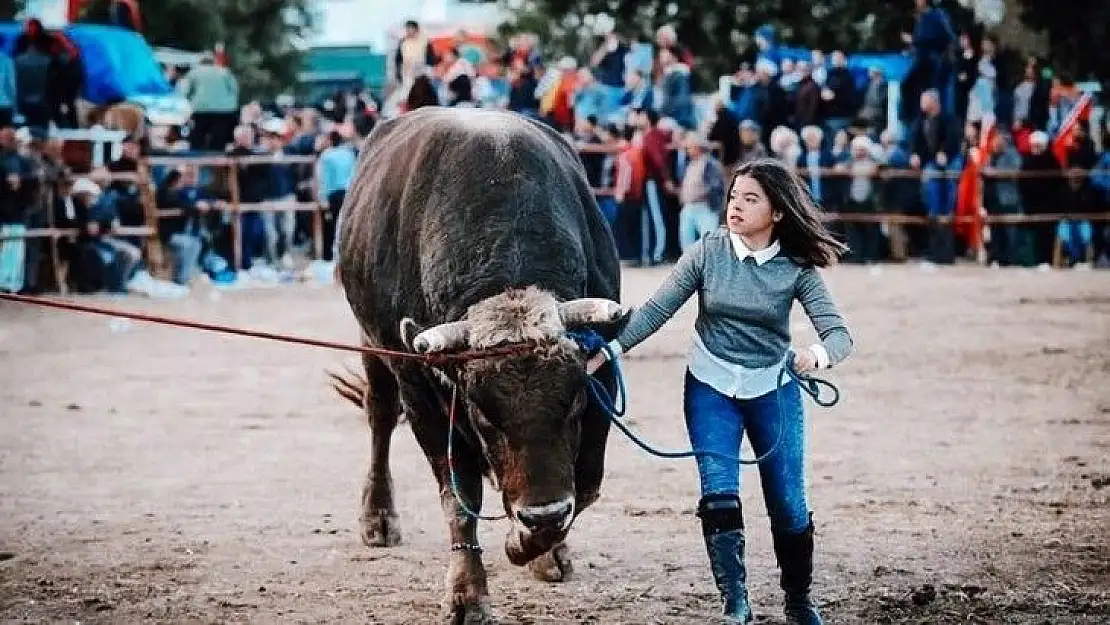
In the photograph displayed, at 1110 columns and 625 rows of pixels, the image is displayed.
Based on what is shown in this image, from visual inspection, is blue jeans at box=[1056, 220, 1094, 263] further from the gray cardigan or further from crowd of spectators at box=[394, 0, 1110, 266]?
the gray cardigan

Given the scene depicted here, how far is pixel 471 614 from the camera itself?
20.0 feet

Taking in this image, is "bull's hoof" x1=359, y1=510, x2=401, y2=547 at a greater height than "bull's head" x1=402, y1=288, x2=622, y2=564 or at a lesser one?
lesser

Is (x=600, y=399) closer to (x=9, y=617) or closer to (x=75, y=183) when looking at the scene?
(x=9, y=617)

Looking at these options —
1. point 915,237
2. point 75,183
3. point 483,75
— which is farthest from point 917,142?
point 75,183

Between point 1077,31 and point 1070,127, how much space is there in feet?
30.3

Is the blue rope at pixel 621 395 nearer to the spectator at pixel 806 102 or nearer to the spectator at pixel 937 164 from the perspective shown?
the spectator at pixel 937 164

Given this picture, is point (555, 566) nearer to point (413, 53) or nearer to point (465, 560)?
point (465, 560)

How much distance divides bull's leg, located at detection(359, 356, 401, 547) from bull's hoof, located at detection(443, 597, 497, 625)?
1473 mm

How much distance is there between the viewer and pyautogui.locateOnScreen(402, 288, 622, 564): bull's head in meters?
5.48

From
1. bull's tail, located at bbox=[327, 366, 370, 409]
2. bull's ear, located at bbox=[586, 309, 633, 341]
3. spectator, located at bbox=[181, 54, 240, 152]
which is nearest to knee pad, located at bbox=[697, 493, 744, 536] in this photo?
bull's ear, located at bbox=[586, 309, 633, 341]

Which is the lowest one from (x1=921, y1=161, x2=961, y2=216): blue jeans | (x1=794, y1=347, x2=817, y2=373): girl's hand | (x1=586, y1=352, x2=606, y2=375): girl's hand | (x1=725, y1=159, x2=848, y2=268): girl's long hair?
(x1=921, y1=161, x2=961, y2=216): blue jeans

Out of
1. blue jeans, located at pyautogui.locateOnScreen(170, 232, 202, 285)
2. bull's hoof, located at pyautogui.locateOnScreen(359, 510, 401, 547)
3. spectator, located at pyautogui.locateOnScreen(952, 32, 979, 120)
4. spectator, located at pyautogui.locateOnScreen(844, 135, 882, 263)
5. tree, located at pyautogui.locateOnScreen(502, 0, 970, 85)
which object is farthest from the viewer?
tree, located at pyautogui.locateOnScreen(502, 0, 970, 85)

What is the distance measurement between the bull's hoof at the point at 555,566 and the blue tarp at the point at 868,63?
57.8 feet

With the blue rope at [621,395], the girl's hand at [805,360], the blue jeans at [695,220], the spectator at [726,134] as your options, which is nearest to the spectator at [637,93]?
the spectator at [726,134]
